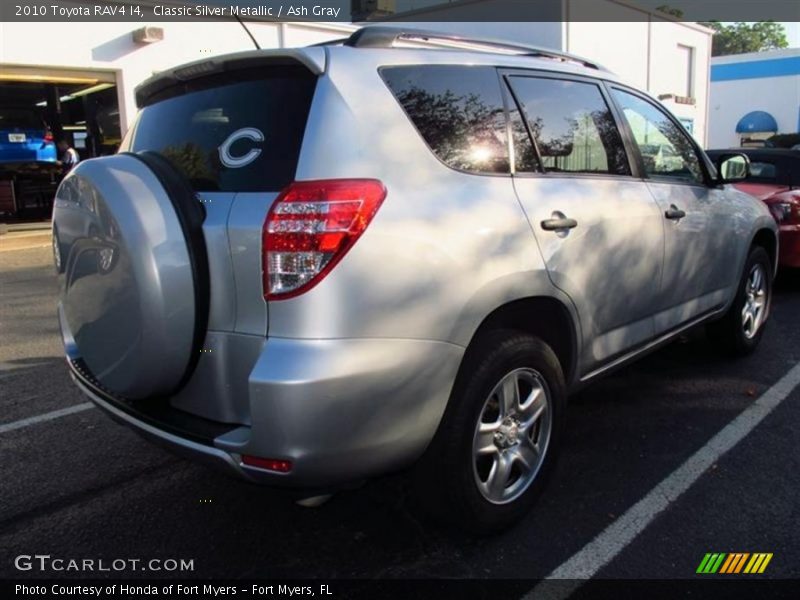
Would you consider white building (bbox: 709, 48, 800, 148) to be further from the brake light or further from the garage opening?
the brake light

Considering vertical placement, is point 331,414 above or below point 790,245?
above

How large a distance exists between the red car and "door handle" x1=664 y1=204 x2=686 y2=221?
312cm

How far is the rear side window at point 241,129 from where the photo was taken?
2.37 metres

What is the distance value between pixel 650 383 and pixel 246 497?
2805 millimetres

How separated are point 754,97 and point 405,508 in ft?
141

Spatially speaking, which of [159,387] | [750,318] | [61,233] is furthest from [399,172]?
[750,318]

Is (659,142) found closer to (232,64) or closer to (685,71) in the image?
(232,64)

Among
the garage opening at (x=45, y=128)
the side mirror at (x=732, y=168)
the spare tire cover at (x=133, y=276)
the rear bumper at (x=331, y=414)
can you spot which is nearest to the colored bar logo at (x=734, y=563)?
the rear bumper at (x=331, y=414)

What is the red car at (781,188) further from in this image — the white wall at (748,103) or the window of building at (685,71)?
the white wall at (748,103)

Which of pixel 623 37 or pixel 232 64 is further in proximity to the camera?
pixel 623 37

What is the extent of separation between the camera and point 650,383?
466 cm

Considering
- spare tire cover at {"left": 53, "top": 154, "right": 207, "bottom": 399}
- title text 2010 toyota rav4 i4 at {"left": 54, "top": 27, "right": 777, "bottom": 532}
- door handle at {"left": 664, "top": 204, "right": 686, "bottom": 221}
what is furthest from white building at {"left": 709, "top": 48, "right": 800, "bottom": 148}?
spare tire cover at {"left": 53, "top": 154, "right": 207, "bottom": 399}

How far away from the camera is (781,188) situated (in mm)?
7301

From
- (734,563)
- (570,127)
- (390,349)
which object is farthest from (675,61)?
(390,349)
